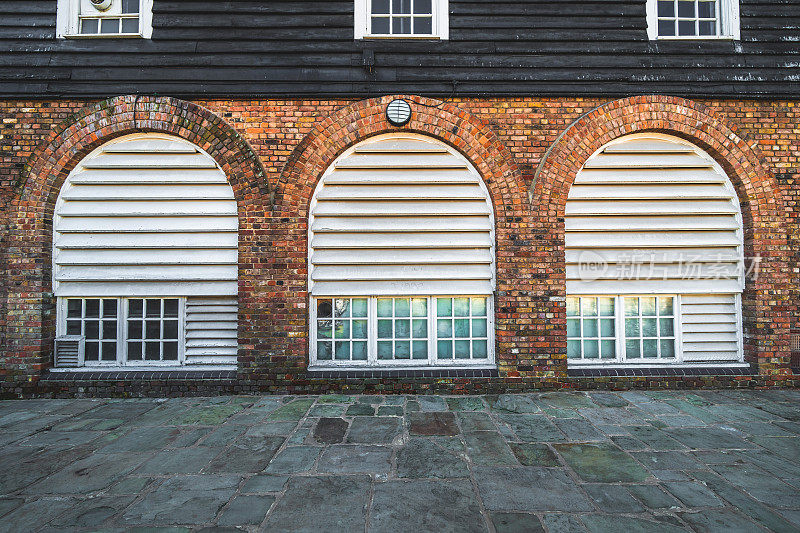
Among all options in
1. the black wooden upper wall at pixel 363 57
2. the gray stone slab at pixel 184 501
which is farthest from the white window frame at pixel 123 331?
the black wooden upper wall at pixel 363 57

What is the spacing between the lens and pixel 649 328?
547 cm

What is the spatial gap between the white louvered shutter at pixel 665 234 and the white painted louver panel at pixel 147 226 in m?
5.15

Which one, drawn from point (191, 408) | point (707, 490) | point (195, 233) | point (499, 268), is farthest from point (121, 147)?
point (707, 490)

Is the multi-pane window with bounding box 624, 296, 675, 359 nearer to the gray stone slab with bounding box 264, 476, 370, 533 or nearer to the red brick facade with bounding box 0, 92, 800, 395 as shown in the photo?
the red brick facade with bounding box 0, 92, 800, 395

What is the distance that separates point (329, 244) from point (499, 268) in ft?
8.07

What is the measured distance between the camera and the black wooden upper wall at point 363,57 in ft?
17.3

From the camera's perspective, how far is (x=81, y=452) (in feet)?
11.6

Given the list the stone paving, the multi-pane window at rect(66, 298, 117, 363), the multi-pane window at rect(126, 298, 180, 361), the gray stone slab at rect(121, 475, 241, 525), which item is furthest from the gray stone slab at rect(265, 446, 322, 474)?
the multi-pane window at rect(66, 298, 117, 363)

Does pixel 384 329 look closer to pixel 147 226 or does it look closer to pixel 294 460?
pixel 294 460

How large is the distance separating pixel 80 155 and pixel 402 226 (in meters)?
4.77

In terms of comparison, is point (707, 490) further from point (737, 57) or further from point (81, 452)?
point (737, 57)

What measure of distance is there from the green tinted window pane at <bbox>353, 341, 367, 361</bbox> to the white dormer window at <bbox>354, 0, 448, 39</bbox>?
4.49 meters

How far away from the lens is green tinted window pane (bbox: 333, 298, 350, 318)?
5.38 meters

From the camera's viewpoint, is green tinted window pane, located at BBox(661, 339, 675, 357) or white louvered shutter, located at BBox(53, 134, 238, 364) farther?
green tinted window pane, located at BBox(661, 339, 675, 357)
